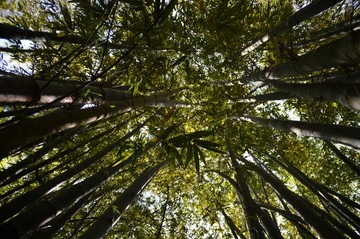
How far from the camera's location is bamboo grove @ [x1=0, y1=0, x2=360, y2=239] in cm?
159

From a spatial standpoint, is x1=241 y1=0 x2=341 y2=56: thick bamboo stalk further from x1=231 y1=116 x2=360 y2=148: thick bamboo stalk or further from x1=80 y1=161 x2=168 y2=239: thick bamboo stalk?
x1=80 y1=161 x2=168 y2=239: thick bamboo stalk

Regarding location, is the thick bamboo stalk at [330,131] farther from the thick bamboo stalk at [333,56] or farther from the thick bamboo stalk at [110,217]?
the thick bamboo stalk at [110,217]

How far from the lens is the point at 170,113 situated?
10.8ft

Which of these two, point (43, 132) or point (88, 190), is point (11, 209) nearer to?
point (88, 190)

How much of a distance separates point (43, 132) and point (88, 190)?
1.28 metres

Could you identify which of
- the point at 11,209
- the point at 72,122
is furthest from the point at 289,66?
the point at 11,209

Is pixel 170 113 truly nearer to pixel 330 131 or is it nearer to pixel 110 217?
pixel 110 217

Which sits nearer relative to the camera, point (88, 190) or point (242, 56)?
point (88, 190)

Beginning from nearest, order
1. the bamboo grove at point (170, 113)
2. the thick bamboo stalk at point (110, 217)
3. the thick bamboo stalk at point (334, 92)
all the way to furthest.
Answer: the thick bamboo stalk at point (334, 92)
the bamboo grove at point (170, 113)
the thick bamboo stalk at point (110, 217)

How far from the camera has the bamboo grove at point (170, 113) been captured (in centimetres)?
159

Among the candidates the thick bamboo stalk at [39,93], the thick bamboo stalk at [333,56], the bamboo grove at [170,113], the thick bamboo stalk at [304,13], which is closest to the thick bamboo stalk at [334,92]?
the bamboo grove at [170,113]

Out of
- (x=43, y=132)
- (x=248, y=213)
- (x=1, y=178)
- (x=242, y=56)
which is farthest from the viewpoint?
(x=242, y=56)

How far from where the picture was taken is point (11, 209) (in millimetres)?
1745

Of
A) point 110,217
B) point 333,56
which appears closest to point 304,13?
point 333,56
